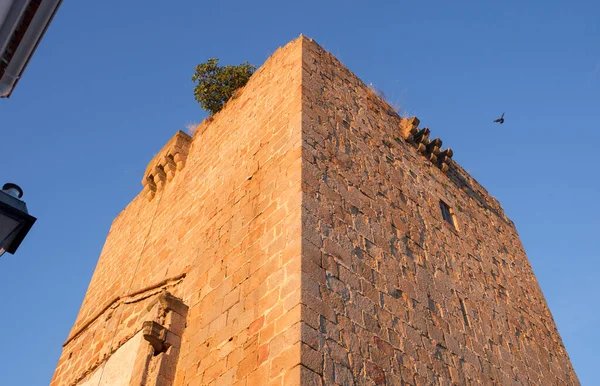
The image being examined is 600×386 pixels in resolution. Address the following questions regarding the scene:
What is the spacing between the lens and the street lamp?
10.6ft

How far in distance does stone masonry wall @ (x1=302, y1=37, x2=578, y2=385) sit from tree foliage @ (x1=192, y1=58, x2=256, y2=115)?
213cm

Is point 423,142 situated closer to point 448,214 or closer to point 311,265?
point 448,214

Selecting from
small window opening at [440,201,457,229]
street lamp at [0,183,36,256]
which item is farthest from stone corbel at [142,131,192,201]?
street lamp at [0,183,36,256]

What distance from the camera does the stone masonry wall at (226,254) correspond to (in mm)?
4301

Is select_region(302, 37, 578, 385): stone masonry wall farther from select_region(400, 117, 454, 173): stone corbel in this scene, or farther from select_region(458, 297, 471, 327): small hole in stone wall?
select_region(400, 117, 454, 173): stone corbel

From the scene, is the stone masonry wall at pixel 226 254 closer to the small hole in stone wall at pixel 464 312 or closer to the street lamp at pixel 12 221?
the street lamp at pixel 12 221

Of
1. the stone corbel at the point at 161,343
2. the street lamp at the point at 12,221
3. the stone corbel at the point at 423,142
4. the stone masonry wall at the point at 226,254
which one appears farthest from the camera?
the stone corbel at the point at 423,142

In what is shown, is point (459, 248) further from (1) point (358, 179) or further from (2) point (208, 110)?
(2) point (208, 110)

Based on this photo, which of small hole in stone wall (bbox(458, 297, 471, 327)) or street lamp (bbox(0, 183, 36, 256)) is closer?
street lamp (bbox(0, 183, 36, 256))

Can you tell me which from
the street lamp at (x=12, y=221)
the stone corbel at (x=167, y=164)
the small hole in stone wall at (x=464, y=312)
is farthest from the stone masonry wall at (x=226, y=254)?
the small hole in stone wall at (x=464, y=312)

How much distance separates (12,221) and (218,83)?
6.14 meters

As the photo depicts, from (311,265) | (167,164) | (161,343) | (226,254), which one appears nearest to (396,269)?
(311,265)

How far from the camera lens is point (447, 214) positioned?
7.44 m

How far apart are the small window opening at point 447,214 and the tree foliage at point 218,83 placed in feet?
12.1
